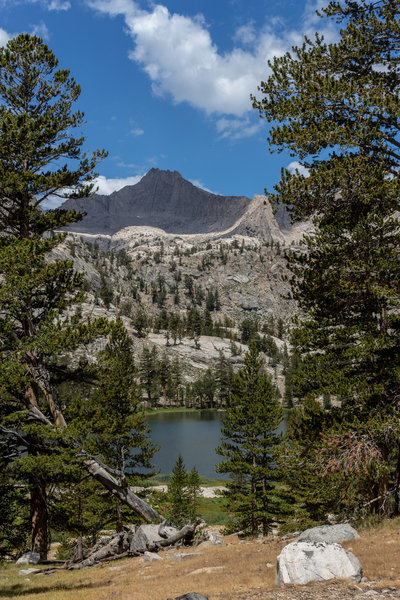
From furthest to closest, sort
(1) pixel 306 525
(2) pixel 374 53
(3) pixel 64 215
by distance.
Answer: (1) pixel 306 525, (3) pixel 64 215, (2) pixel 374 53

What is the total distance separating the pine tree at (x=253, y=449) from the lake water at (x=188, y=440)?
587 inches

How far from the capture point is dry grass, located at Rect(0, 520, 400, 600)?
812cm

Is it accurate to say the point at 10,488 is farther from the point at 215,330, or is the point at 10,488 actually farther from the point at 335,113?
the point at 215,330

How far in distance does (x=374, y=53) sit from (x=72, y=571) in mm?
22673

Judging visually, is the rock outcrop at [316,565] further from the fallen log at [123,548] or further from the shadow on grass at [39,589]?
the fallen log at [123,548]

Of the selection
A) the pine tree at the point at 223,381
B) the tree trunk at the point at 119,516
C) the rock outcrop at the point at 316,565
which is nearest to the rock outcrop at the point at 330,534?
the rock outcrop at the point at 316,565

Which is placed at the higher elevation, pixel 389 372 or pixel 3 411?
pixel 389 372

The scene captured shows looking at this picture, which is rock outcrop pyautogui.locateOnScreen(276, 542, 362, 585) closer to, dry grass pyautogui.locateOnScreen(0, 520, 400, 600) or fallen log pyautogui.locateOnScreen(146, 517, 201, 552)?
dry grass pyautogui.locateOnScreen(0, 520, 400, 600)

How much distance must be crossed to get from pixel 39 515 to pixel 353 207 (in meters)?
17.3

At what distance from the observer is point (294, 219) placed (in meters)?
15.0

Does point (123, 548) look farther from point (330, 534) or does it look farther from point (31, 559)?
point (330, 534)

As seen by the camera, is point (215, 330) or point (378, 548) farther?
point (215, 330)

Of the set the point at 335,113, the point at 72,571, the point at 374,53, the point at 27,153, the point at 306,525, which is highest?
the point at 374,53

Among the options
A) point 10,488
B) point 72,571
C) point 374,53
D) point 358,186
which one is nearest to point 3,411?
point 10,488
